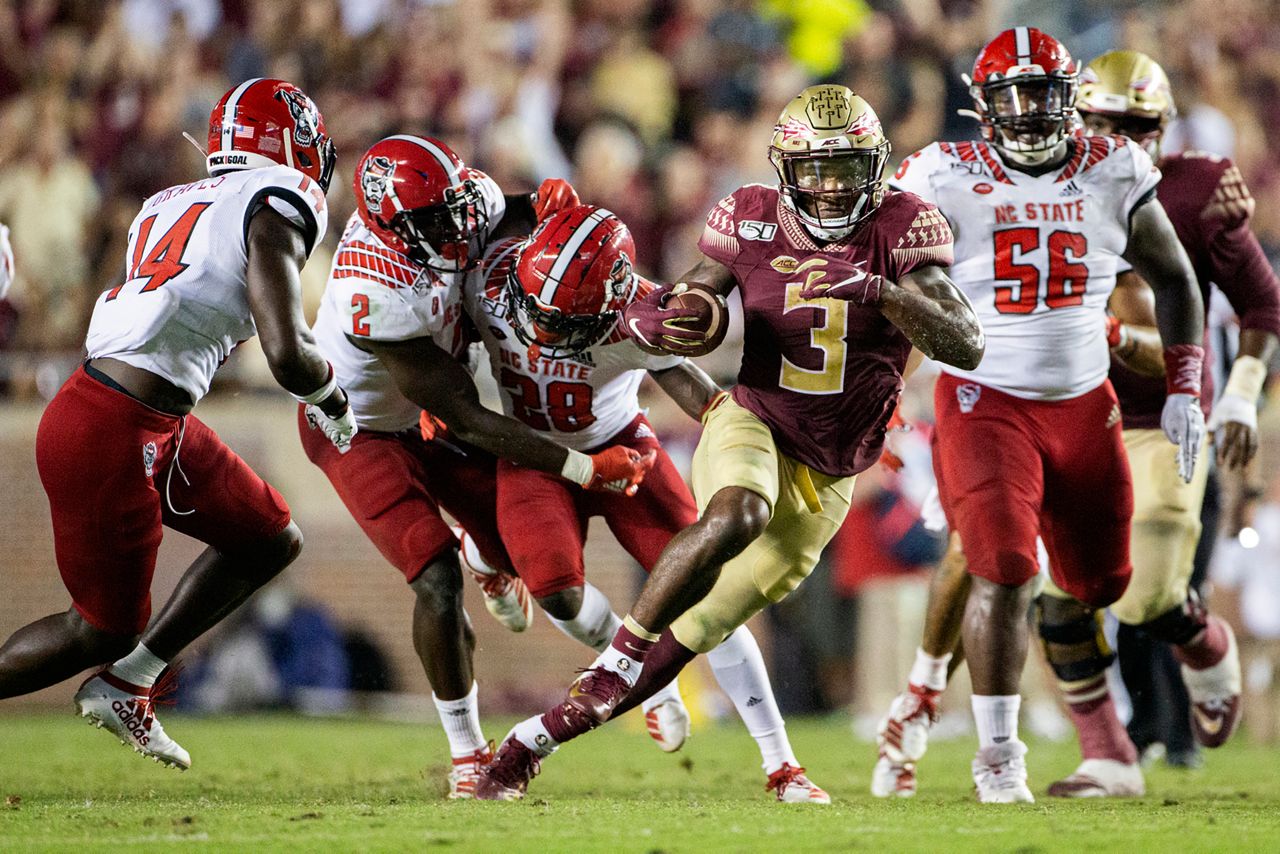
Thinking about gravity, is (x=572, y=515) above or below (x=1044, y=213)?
below

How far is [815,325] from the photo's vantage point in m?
5.14

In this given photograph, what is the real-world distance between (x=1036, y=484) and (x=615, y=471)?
52.3 inches

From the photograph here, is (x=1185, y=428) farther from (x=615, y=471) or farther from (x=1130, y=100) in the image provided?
(x=615, y=471)

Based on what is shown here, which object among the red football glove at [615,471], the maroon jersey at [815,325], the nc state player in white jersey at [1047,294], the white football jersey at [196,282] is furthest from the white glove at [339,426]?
the nc state player in white jersey at [1047,294]

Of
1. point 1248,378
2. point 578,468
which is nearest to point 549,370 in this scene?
point 578,468

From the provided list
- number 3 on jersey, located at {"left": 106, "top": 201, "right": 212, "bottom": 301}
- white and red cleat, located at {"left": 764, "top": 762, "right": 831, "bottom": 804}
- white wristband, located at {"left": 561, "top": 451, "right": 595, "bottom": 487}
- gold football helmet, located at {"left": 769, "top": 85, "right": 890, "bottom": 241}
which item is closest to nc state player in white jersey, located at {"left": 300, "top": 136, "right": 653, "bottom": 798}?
white wristband, located at {"left": 561, "top": 451, "right": 595, "bottom": 487}

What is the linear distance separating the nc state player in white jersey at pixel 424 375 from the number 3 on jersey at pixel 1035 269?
131 cm

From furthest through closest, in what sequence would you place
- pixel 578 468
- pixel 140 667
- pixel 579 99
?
Answer: 1. pixel 579 99
2. pixel 140 667
3. pixel 578 468

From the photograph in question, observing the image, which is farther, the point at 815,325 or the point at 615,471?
the point at 615,471

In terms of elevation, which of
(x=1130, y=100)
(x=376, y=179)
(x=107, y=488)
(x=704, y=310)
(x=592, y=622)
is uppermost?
(x=1130, y=100)

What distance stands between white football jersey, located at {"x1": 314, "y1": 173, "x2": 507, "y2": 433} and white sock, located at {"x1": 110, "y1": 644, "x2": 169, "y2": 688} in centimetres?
102

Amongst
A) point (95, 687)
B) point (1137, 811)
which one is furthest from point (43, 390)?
point (1137, 811)

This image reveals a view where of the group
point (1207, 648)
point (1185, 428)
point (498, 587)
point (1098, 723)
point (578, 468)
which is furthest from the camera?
point (1207, 648)

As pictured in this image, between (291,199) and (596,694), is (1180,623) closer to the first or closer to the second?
(596,694)
